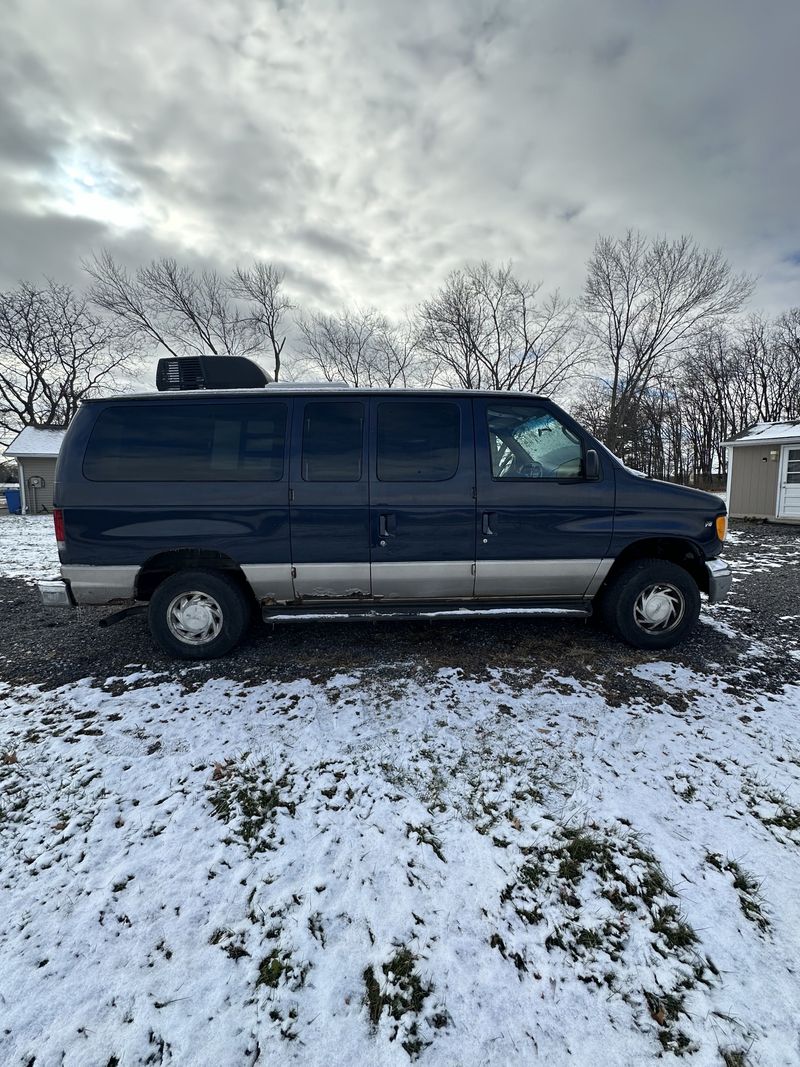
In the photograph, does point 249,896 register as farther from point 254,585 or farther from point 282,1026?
point 254,585

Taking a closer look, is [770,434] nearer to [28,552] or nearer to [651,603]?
[651,603]

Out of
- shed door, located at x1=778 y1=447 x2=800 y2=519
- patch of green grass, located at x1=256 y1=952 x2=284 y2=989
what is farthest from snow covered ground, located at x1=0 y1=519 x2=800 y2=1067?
shed door, located at x1=778 y1=447 x2=800 y2=519

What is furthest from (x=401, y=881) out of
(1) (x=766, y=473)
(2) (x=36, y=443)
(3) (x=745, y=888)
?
(2) (x=36, y=443)

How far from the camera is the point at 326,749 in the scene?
2699 millimetres

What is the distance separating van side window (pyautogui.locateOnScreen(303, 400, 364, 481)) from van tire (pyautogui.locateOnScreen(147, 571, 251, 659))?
3.83ft

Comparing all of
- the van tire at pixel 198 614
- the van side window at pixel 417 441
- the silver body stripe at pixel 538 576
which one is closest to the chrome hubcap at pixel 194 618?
the van tire at pixel 198 614

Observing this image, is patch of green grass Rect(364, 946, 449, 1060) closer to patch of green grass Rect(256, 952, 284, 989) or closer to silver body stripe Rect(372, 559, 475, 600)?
patch of green grass Rect(256, 952, 284, 989)

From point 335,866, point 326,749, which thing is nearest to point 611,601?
point 326,749

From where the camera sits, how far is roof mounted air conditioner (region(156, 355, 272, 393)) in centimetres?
415

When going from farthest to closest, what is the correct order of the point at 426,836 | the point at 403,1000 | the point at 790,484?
the point at 790,484 < the point at 426,836 < the point at 403,1000

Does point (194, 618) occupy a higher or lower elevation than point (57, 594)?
lower

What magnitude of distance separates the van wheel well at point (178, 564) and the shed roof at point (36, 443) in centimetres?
2356

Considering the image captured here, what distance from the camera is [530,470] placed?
3842mm

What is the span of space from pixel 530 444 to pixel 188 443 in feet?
9.43
